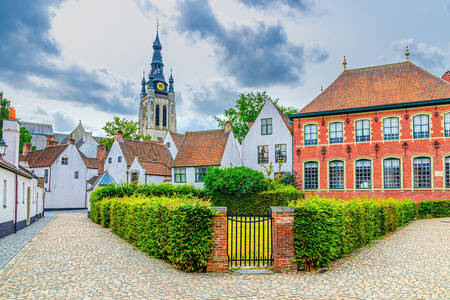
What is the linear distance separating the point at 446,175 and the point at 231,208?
15.0m

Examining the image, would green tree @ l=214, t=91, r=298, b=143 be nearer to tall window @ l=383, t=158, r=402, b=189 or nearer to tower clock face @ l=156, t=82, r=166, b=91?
tall window @ l=383, t=158, r=402, b=189

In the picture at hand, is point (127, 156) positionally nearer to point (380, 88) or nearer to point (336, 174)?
point (336, 174)

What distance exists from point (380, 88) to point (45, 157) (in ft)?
129

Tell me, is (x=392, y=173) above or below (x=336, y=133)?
below

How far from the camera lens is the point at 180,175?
3681cm

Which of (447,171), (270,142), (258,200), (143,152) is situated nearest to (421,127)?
(447,171)

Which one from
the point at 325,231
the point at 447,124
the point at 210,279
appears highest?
the point at 447,124

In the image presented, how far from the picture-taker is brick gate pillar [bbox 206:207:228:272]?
8.77 meters

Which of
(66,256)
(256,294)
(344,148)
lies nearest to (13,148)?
(66,256)

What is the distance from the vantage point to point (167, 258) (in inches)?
411

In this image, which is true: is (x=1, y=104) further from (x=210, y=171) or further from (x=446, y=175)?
(x=446, y=175)

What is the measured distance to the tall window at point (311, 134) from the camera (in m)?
28.9

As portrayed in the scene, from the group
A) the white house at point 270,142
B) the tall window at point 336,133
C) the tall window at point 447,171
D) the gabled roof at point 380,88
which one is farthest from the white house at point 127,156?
the tall window at point 447,171

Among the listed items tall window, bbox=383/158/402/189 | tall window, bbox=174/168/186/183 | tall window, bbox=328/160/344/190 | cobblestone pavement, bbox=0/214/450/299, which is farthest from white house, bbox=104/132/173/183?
cobblestone pavement, bbox=0/214/450/299
